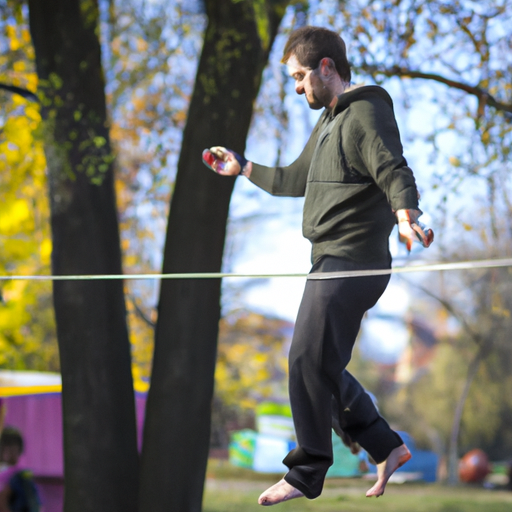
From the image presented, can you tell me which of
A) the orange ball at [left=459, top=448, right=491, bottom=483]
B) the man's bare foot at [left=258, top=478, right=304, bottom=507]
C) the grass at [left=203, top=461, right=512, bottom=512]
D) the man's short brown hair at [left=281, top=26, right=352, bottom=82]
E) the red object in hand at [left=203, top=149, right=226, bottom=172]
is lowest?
the orange ball at [left=459, top=448, right=491, bottom=483]

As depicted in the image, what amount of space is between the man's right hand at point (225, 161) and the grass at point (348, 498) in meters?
5.30

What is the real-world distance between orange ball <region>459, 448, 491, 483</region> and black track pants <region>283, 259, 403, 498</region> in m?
14.5

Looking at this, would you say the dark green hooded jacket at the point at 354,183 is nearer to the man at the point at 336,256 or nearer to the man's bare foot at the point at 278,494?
the man at the point at 336,256

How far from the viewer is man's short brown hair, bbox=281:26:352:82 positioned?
253 centimetres

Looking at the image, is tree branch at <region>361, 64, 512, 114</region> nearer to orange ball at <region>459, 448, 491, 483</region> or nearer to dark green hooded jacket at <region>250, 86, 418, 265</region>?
dark green hooded jacket at <region>250, 86, 418, 265</region>

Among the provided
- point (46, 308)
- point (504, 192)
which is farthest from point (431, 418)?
point (504, 192)

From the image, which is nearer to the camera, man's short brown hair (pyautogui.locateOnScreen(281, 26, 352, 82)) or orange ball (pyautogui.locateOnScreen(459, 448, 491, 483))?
man's short brown hair (pyautogui.locateOnScreen(281, 26, 352, 82))

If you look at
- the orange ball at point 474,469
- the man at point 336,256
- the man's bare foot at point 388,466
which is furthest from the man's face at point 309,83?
the orange ball at point 474,469

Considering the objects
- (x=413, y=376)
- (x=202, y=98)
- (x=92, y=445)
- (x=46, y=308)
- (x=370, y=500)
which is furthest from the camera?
(x=413, y=376)

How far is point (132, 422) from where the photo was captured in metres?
4.46

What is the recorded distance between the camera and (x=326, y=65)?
254cm

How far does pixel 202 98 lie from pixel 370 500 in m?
5.96

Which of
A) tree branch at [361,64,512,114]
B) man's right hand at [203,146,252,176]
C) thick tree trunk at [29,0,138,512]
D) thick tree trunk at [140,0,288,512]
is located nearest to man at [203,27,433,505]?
man's right hand at [203,146,252,176]

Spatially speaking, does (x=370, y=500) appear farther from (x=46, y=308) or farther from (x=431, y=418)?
(x=431, y=418)
